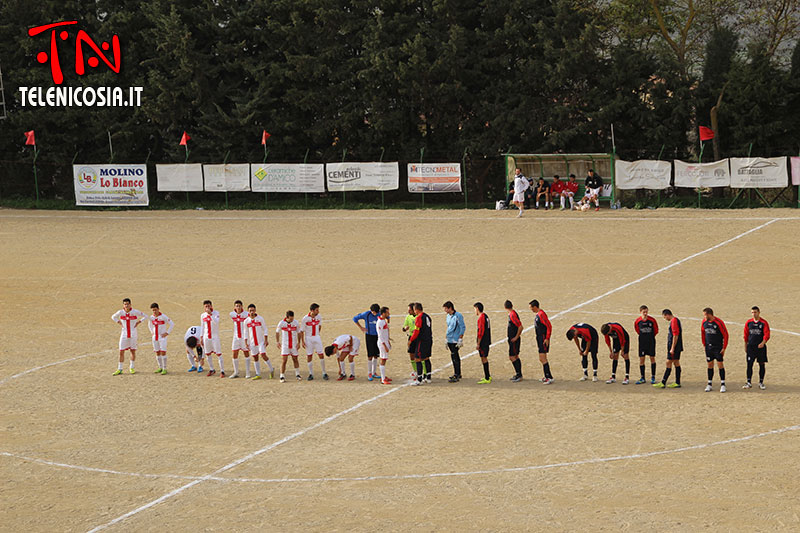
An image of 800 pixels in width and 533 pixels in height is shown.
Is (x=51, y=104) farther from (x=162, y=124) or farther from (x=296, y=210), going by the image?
(x=296, y=210)

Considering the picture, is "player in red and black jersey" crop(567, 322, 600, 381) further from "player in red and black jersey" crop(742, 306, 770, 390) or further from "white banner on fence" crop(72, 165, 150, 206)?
"white banner on fence" crop(72, 165, 150, 206)

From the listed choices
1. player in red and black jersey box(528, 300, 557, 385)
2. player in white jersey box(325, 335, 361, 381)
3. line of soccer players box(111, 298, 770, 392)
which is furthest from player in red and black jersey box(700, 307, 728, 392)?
player in white jersey box(325, 335, 361, 381)

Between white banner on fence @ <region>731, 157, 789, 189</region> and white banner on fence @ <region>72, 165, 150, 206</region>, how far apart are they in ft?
85.5

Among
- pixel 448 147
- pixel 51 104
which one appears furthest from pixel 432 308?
pixel 51 104

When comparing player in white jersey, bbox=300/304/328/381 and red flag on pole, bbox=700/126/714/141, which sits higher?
red flag on pole, bbox=700/126/714/141

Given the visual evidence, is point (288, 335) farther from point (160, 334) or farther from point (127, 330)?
point (127, 330)

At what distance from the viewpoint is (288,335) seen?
21406 mm

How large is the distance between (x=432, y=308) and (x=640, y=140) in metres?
22.5

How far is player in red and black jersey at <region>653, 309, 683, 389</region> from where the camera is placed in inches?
769

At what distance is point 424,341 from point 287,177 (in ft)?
89.9

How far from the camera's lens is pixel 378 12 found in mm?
48656

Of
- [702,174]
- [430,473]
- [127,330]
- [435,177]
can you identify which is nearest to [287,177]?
[435,177]

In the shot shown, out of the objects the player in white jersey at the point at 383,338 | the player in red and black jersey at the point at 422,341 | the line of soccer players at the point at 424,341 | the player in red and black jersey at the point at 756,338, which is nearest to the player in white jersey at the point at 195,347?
the line of soccer players at the point at 424,341

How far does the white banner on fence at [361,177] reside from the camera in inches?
1811
